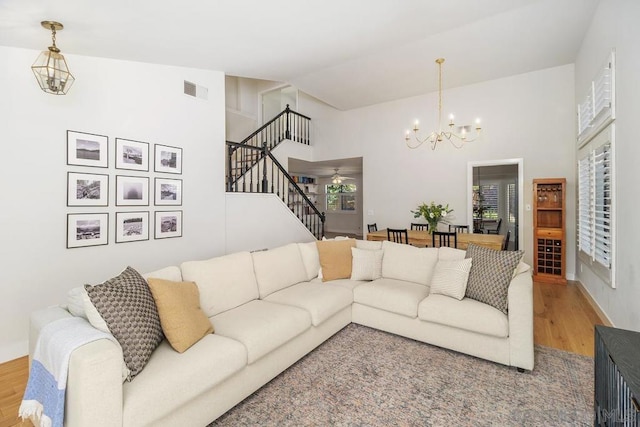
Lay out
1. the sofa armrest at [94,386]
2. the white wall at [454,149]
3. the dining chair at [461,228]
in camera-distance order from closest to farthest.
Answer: the sofa armrest at [94,386] < the white wall at [454,149] < the dining chair at [461,228]

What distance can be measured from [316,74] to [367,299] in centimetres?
386

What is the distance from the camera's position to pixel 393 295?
305 cm

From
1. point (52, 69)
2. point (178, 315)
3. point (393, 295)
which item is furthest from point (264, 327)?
point (52, 69)

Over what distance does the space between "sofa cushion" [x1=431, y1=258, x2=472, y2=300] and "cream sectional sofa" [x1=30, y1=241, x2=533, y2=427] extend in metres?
0.12

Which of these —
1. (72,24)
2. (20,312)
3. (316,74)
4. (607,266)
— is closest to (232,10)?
(72,24)

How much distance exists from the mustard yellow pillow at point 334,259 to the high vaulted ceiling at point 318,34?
8.10ft

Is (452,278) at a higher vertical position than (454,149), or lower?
lower

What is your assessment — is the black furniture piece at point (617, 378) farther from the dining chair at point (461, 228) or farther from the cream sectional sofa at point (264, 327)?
the dining chair at point (461, 228)

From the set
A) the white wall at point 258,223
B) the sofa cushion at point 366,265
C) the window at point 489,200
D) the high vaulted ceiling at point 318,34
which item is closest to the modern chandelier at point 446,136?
the high vaulted ceiling at point 318,34

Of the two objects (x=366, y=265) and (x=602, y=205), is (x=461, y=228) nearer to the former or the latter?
(x=602, y=205)

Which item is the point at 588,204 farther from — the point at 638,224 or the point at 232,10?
the point at 232,10

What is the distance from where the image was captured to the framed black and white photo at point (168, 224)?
12.7 feet

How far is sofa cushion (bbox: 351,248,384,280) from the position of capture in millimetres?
3586

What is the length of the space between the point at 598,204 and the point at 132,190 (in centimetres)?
544
